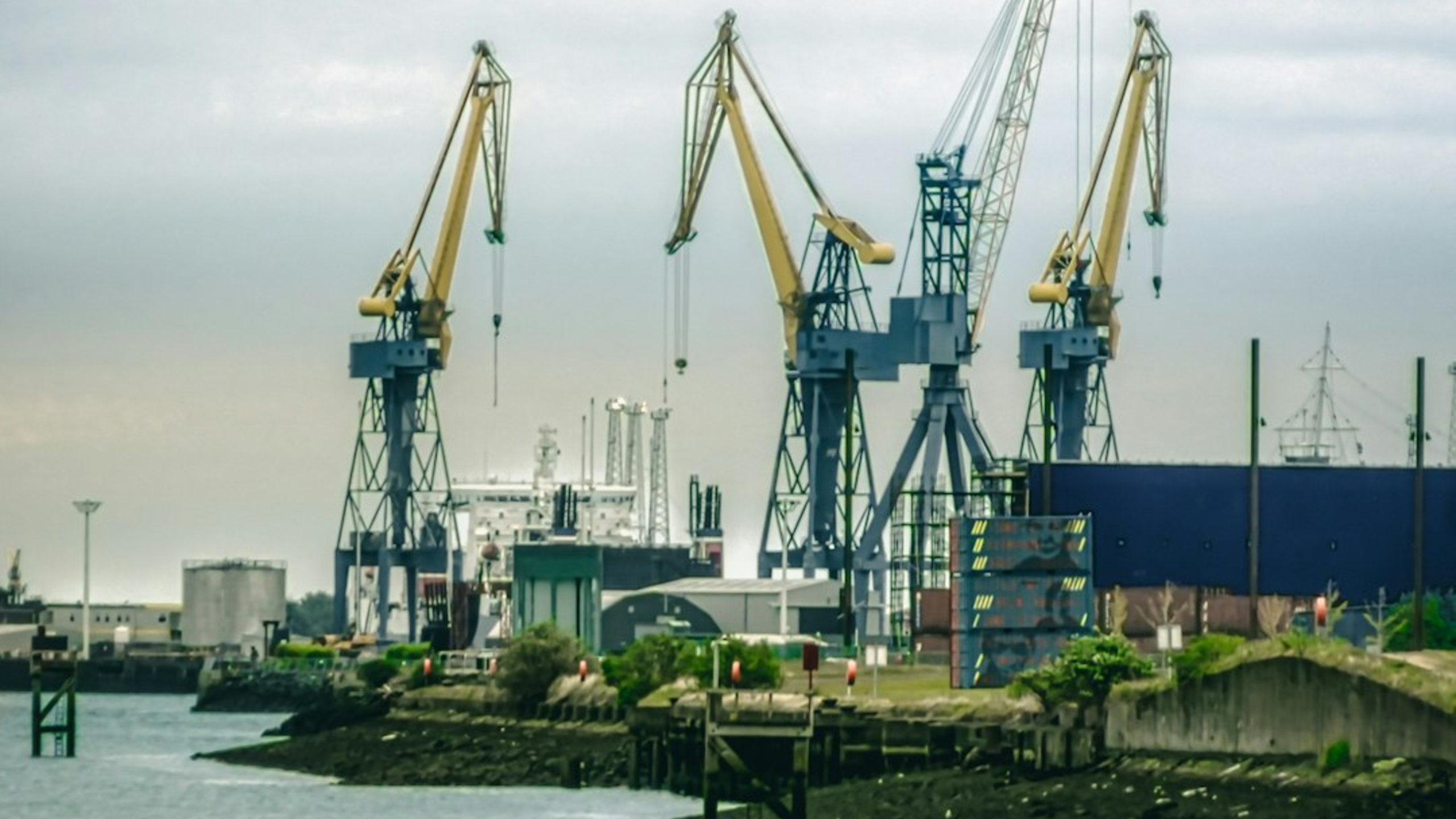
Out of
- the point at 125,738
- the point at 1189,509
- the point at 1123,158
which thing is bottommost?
the point at 125,738

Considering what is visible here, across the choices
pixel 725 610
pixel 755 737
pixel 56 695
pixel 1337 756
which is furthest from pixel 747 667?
pixel 725 610

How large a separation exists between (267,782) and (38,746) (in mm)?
20261

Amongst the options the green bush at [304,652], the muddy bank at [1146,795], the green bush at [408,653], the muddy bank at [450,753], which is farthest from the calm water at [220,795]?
the green bush at [304,652]

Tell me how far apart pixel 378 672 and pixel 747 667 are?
50550 millimetres

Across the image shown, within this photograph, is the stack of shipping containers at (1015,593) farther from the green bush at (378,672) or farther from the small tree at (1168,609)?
the green bush at (378,672)

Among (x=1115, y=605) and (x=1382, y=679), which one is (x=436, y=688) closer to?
(x=1115, y=605)

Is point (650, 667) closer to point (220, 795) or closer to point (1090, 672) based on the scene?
point (220, 795)

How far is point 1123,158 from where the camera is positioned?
175 metres

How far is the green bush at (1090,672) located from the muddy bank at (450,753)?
22.3 metres

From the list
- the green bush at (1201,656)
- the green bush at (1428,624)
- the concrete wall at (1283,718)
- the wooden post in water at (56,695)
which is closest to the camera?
the concrete wall at (1283,718)

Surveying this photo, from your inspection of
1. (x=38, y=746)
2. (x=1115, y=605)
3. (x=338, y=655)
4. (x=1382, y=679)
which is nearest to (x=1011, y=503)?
(x=1115, y=605)

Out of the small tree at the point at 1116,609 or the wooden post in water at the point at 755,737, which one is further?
the small tree at the point at 1116,609

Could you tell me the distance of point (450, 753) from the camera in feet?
324

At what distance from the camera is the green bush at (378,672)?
13275 centimetres
